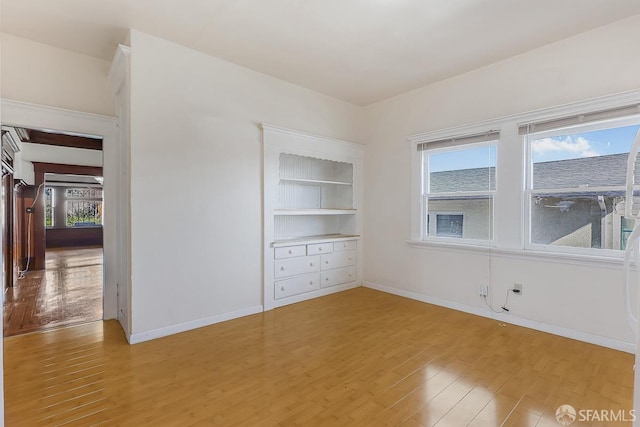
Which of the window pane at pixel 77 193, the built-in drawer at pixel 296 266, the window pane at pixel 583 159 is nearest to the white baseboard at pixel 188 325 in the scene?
the built-in drawer at pixel 296 266

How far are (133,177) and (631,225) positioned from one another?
4561 mm

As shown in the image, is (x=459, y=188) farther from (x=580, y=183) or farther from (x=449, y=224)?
(x=580, y=183)

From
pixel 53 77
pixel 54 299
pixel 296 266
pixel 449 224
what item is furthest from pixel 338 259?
pixel 53 77

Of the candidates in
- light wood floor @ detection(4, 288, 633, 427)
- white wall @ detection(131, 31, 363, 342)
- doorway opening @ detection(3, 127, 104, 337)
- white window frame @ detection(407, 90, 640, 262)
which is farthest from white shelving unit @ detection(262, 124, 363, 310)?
doorway opening @ detection(3, 127, 104, 337)

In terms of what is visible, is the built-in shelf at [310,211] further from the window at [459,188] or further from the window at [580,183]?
the window at [580,183]

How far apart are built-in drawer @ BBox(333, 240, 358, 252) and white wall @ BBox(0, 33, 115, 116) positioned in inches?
128

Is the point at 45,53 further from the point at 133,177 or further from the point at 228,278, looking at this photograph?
the point at 228,278

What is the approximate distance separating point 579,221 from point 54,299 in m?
6.19

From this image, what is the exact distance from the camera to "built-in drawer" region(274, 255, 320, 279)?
13.5ft

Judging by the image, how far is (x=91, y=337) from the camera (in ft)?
10.3

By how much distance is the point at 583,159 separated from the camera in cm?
316

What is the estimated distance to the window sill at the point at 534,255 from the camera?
9.67 ft

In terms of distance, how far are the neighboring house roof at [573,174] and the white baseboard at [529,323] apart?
4.62 ft

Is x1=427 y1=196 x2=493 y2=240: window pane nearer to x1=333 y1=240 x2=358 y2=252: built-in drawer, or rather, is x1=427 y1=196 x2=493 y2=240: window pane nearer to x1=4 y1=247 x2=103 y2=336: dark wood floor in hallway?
x1=333 y1=240 x2=358 y2=252: built-in drawer
